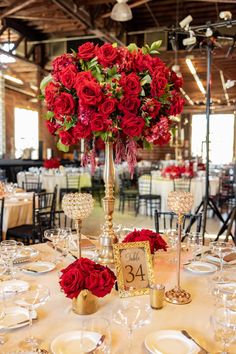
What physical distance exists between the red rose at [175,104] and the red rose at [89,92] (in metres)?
0.40

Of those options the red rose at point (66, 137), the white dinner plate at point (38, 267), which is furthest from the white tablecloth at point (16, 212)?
the red rose at point (66, 137)

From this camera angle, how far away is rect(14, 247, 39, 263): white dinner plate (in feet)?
6.49

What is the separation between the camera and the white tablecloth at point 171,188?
705cm

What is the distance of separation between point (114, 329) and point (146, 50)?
1.27 metres

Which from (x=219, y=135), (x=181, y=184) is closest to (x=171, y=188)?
(x=181, y=184)

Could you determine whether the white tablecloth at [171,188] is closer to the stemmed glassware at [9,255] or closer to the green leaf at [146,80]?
the stemmed glassware at [9,255]

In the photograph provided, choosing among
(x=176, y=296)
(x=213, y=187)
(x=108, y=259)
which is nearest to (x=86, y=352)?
(x=176, y=296)

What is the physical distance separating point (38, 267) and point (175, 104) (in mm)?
1097

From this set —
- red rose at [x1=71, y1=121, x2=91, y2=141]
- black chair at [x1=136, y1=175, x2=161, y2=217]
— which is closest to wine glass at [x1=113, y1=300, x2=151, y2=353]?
red rose at [x1=71, y1=121, x2=91, y2=141]

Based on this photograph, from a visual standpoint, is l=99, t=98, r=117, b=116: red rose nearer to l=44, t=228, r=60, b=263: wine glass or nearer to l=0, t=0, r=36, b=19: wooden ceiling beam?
l=44, t=228, r=60, b=263: wine glass

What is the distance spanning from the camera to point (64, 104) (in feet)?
5.17

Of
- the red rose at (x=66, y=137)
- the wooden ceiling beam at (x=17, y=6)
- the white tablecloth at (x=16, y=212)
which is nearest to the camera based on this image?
the red rose at (x=66, y=137)

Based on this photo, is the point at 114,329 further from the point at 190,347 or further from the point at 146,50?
the point at 146,50

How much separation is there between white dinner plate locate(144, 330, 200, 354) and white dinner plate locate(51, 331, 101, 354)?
170mm
